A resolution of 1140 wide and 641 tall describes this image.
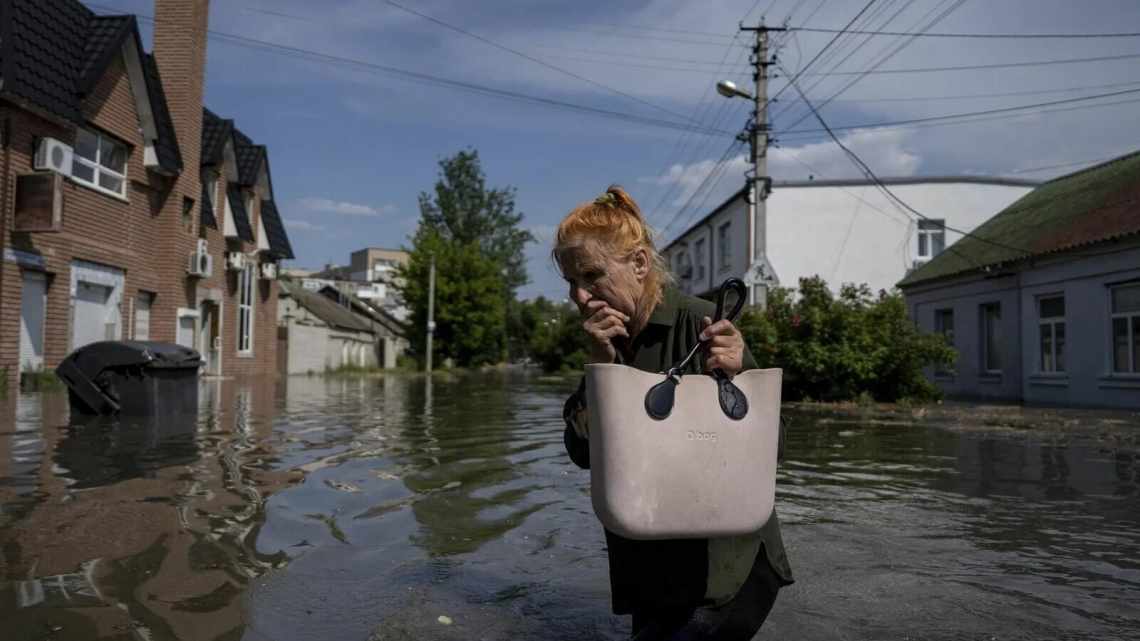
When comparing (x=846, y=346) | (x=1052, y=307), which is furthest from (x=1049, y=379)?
(x=846, y=346)

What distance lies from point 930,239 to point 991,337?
10585mm

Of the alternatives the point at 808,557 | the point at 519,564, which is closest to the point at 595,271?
the point at 519,564

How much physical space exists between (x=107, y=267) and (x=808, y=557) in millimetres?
19183

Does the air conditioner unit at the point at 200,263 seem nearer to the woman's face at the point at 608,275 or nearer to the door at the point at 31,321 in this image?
the door at the point at 31,321

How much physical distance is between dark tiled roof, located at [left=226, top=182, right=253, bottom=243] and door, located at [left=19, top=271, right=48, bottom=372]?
1156 cm

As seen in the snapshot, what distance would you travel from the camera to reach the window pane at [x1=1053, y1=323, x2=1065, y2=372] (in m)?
19.4

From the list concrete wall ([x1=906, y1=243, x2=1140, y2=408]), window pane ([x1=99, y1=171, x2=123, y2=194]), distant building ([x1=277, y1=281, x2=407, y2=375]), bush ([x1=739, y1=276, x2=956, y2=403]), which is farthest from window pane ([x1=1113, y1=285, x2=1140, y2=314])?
distant building ([x1=277, y1=281, x2=407, y2=375])

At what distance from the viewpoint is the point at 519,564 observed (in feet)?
14.6

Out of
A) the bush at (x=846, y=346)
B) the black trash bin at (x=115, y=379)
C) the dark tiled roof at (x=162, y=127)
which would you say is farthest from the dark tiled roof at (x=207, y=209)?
the bush at (x=846, y=346)

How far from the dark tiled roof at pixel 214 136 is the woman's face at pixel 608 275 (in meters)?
27.0

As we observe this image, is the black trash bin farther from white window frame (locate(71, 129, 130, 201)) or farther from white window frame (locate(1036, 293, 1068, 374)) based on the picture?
white window frame (locate(1036, 293, 1068, 374))

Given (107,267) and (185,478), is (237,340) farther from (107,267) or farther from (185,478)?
(185,478)

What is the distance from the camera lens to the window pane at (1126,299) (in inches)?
664

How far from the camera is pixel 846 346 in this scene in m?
17.7
